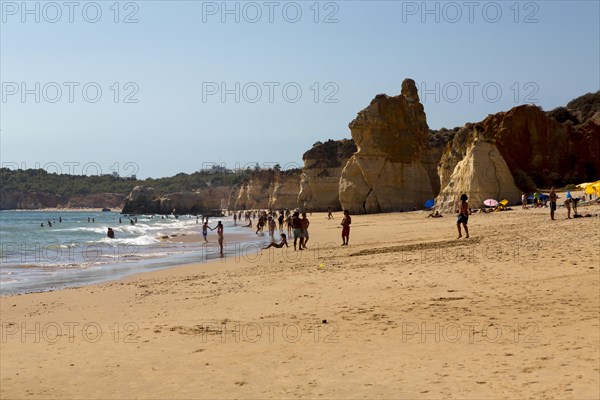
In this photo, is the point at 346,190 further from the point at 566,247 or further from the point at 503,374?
the point at 503,374

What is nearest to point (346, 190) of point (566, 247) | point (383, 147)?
point (383, 147)

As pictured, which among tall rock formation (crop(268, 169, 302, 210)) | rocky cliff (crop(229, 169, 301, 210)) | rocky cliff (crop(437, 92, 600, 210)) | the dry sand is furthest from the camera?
rocky cliff (crop(229, 169, 301, 210))

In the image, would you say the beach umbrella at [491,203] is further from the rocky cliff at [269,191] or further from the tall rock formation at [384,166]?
the rocky cliff at [269,191]

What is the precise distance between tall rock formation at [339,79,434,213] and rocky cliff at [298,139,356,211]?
18.2m

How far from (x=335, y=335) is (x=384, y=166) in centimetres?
5361

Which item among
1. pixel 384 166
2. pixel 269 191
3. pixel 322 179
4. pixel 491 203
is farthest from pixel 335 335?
pixel 269 191

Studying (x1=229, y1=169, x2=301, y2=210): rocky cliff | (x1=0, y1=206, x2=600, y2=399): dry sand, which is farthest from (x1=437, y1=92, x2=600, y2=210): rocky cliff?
(x1=229, y1=169, x2=301, y2=210): rocky cliff

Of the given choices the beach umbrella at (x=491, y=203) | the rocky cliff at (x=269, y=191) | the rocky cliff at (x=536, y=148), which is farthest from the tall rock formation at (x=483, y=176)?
the rocky cliff at (x=269, y=191)

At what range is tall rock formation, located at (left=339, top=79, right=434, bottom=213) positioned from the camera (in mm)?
59969

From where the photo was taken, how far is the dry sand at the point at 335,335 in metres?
5.82

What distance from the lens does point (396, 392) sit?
5.46m

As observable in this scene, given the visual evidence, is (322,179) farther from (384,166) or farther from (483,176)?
(483,176)

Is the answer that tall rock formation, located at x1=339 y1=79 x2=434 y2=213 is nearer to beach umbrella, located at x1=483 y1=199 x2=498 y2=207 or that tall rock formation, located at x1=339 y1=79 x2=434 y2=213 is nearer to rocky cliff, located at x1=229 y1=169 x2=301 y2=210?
beach umbrella, located at x1=483 y1=199 x2=498 y2=207

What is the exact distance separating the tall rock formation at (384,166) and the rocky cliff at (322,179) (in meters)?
18.2
